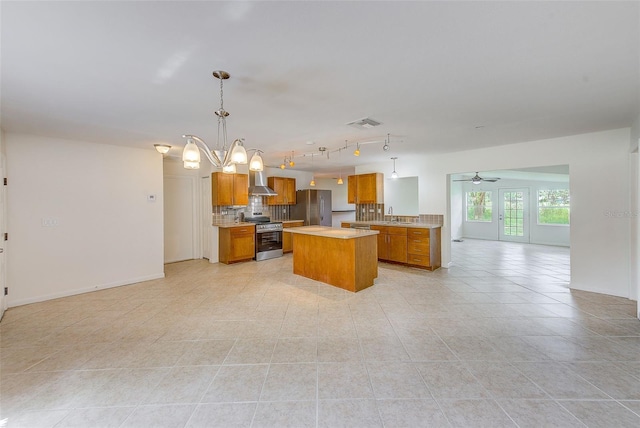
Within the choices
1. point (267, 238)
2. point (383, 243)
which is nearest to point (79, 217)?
point (267, 238)

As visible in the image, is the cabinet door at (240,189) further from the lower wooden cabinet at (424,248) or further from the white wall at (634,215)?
the white wall at (634,215)

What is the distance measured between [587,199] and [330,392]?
4.88 m

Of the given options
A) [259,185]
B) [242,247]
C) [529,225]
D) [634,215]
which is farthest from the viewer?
[529,225]

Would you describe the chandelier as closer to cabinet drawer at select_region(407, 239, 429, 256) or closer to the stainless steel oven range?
the stainless steel oven range

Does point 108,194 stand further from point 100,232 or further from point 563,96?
point 563,96

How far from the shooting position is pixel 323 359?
2.34 meters

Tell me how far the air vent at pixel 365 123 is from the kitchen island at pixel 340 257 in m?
1.60

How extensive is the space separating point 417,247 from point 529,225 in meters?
6.50

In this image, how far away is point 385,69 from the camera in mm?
2104

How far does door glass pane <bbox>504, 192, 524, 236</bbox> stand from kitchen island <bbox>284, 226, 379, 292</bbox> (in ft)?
26.1

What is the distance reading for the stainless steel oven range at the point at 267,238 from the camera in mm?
6590

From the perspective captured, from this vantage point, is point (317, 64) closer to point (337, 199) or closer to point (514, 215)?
point (337, 199)

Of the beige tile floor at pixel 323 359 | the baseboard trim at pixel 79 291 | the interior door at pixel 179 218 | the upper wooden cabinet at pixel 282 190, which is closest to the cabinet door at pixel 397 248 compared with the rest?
the beige tile floor at pixel 323 359

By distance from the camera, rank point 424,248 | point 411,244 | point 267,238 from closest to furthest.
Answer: point 424,248 < point 411,244 < point 267,238
